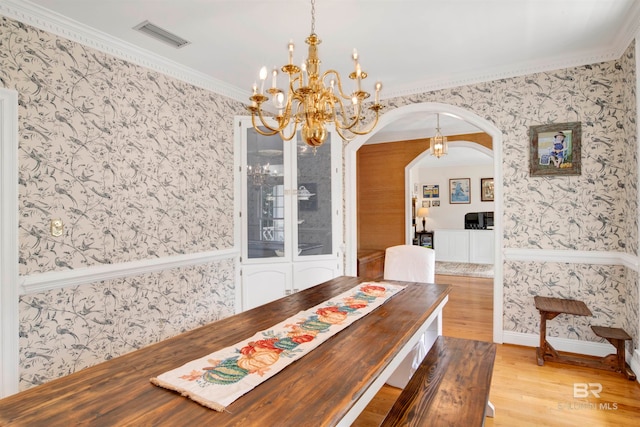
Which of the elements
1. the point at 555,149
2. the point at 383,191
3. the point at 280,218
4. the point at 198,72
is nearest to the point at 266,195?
the point at 280,218

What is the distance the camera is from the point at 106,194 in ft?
8.83

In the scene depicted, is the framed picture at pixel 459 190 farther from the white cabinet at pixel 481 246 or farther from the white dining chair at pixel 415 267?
the white dining chair at pixel 415 267

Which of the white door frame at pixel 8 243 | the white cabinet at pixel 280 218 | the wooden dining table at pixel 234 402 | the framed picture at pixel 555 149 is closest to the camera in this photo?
the wooden dining table at pixel 234 402

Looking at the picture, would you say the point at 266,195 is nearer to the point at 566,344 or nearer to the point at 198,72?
the point at 198,72

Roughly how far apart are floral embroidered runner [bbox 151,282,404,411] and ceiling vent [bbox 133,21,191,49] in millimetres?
2251

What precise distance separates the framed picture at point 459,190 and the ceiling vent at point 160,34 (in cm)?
846

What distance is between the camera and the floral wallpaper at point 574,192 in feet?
9.60

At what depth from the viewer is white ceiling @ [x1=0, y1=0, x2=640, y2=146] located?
90.7 inches

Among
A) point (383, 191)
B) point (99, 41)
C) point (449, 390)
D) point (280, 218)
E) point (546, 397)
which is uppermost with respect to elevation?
point (99, 41)

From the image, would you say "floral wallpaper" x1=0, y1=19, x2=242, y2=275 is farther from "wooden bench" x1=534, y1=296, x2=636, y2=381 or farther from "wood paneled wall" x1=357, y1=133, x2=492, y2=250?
"wood paneled wall" x1=357, y1=133, x2=492, y2=250

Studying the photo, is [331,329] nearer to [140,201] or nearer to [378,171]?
[140,201]

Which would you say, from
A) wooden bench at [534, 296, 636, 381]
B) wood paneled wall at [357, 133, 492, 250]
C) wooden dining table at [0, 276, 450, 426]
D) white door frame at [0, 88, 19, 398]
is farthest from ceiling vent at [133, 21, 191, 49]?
wood paneled wall at [357, 133, 492, 250]

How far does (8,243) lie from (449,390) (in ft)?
8.61

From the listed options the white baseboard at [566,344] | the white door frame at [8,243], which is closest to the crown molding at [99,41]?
the white door frame at [8,243]
